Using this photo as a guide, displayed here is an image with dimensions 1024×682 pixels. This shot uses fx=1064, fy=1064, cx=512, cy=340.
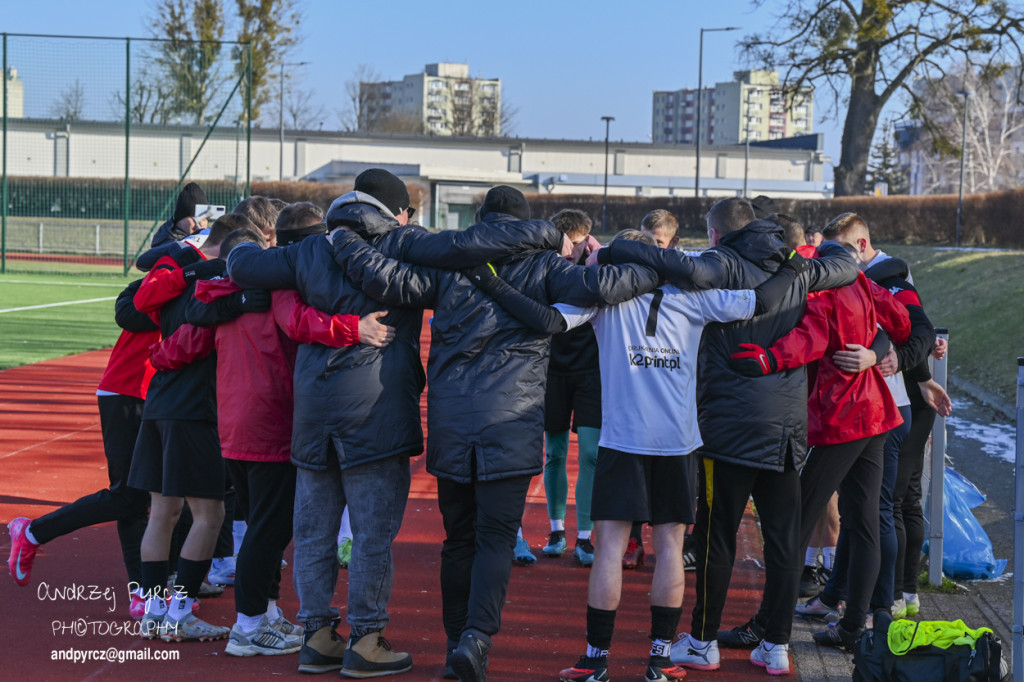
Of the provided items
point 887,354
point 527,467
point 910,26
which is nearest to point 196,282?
point 527,467

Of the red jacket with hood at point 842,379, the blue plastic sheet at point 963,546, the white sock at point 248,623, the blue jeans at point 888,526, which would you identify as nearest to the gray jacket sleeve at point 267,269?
the white sock at point 248,623

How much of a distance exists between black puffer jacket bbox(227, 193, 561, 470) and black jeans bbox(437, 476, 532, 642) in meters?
0.30

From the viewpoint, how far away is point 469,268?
4.03 meters

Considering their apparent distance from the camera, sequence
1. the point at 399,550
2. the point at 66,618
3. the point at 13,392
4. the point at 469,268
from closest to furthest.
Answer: the point at 469,268 → the point at 66,618 → the point at 399,550 → the point at 13,392

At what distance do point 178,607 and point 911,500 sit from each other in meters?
3.43

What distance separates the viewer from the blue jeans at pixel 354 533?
4.17 m

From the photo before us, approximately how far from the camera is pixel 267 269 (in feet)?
13.7

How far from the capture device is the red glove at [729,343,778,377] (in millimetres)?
4133

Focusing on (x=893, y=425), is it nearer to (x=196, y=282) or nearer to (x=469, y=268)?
(x=469, y=268)

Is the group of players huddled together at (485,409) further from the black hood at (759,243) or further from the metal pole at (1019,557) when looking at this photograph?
the metal pole at (1019,557)

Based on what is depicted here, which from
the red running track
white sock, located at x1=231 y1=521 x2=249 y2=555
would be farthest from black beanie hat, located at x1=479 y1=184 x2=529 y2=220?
white sock, located at x1=231 y1=521 x2=249 y2=555

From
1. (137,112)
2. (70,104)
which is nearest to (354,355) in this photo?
(137,112)

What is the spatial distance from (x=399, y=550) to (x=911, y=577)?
2.74 m

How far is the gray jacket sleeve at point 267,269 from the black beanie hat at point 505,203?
0.76m
